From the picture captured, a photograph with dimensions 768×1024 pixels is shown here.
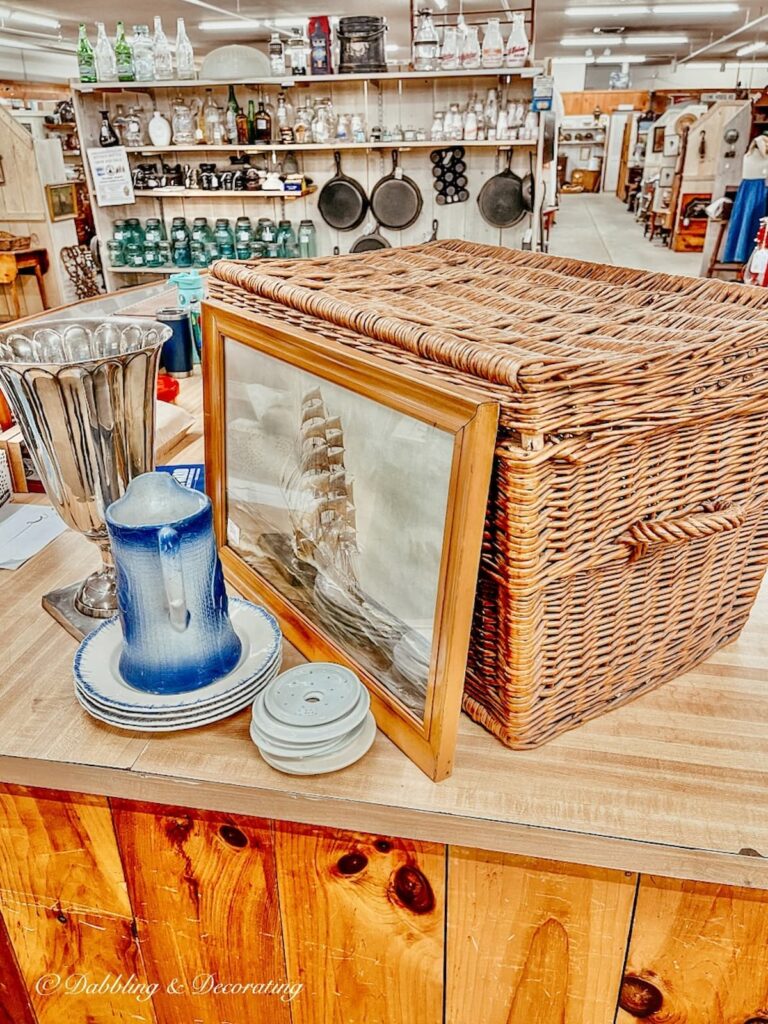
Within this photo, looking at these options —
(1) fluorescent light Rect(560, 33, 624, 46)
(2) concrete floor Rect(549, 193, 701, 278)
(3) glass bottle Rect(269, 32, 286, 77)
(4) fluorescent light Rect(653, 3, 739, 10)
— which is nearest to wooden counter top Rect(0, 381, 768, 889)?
(3) glass bottle Rect(269, 32, 286, 77)

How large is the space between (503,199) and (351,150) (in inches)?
39.0

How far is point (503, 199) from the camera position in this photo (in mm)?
4840

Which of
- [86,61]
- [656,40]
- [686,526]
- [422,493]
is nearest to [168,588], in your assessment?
[422,493]

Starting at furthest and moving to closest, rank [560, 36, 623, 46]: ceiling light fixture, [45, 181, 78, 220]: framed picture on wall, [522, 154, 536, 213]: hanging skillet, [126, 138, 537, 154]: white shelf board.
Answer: [560, 36, 623, 46]: ceiling light fixture → [45, 181, 78, 220]: framed picture on wall → [522, 154, 536, 213]: hanging skillet → [126, 138, 537, 154]: white shelf board

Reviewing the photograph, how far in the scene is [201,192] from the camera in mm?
4965

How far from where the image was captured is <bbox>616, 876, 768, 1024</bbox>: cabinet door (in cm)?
75

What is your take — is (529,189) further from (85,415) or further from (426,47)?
(85,415)

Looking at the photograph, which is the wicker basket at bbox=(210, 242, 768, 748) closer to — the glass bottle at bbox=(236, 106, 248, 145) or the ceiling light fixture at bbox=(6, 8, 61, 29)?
the glass bottle at bbox=(236, 106, 248, 145)

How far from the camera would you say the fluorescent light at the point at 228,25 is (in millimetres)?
11074

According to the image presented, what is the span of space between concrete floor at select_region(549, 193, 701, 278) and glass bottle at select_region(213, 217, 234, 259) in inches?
131

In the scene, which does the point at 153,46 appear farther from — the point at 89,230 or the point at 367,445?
the point at 367,445

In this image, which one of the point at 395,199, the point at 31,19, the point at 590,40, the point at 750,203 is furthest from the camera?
the point at 590,40

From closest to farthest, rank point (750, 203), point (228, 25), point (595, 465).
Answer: point (595, 465) < point (750, 203) < point (228, 25)

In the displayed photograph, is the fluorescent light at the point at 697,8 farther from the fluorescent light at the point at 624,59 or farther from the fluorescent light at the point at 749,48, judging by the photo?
the fluorescent light at the point at 624,59
